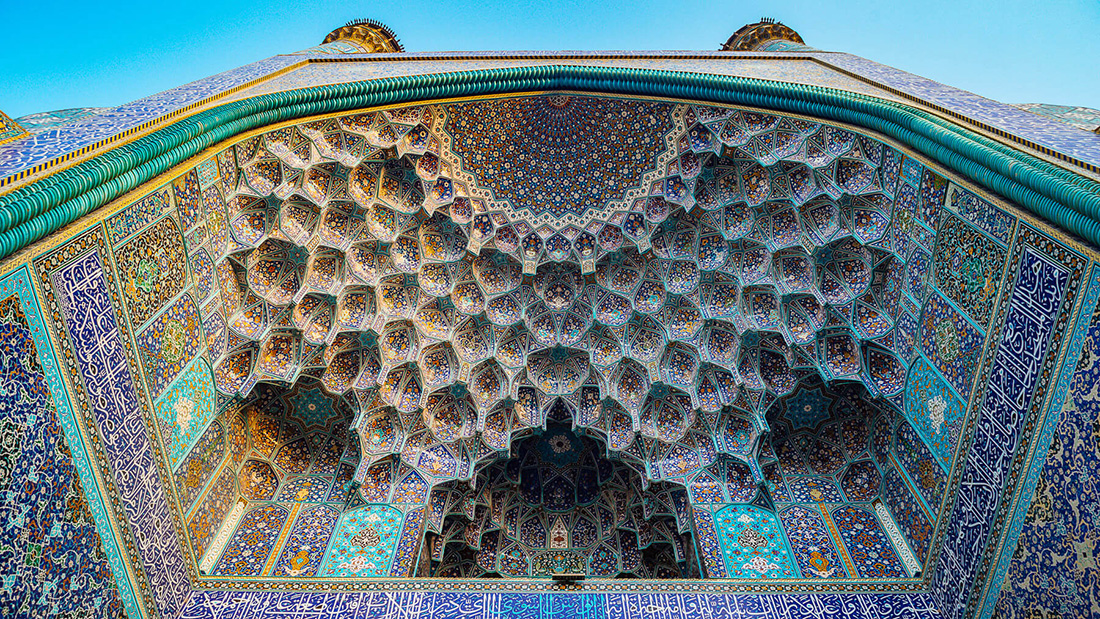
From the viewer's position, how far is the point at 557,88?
6172 millimetres

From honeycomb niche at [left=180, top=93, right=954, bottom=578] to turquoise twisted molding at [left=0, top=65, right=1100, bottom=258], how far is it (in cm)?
17

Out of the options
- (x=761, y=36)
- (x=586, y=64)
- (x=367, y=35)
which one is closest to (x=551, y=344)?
(x=586, y=64)

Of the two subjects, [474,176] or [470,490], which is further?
[474,176]

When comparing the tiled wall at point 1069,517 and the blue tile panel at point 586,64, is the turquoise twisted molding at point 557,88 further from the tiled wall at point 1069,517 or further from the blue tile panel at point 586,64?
the tiled wall at point 1069,517

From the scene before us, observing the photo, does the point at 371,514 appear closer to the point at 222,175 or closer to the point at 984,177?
the point at 222,175

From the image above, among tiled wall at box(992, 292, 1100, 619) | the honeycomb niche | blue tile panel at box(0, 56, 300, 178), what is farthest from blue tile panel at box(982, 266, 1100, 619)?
blue tile panel at box(0, 56, 300, 178)

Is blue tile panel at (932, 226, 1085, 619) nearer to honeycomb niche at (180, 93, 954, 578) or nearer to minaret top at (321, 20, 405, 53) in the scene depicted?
honeycomb niche at (180, 93, 954, 578)

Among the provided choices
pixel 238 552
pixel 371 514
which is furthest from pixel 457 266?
pixel 238 552

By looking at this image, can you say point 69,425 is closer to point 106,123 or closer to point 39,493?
point 39,493

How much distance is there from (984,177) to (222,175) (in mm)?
5146

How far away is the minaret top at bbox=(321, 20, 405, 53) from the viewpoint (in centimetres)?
953

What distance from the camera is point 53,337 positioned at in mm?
3658

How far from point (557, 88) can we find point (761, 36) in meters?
5.58

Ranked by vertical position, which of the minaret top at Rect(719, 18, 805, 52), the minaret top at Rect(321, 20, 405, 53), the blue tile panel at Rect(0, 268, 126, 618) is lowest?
the blue tile panel at Rect(0, 268, 126, 618)
